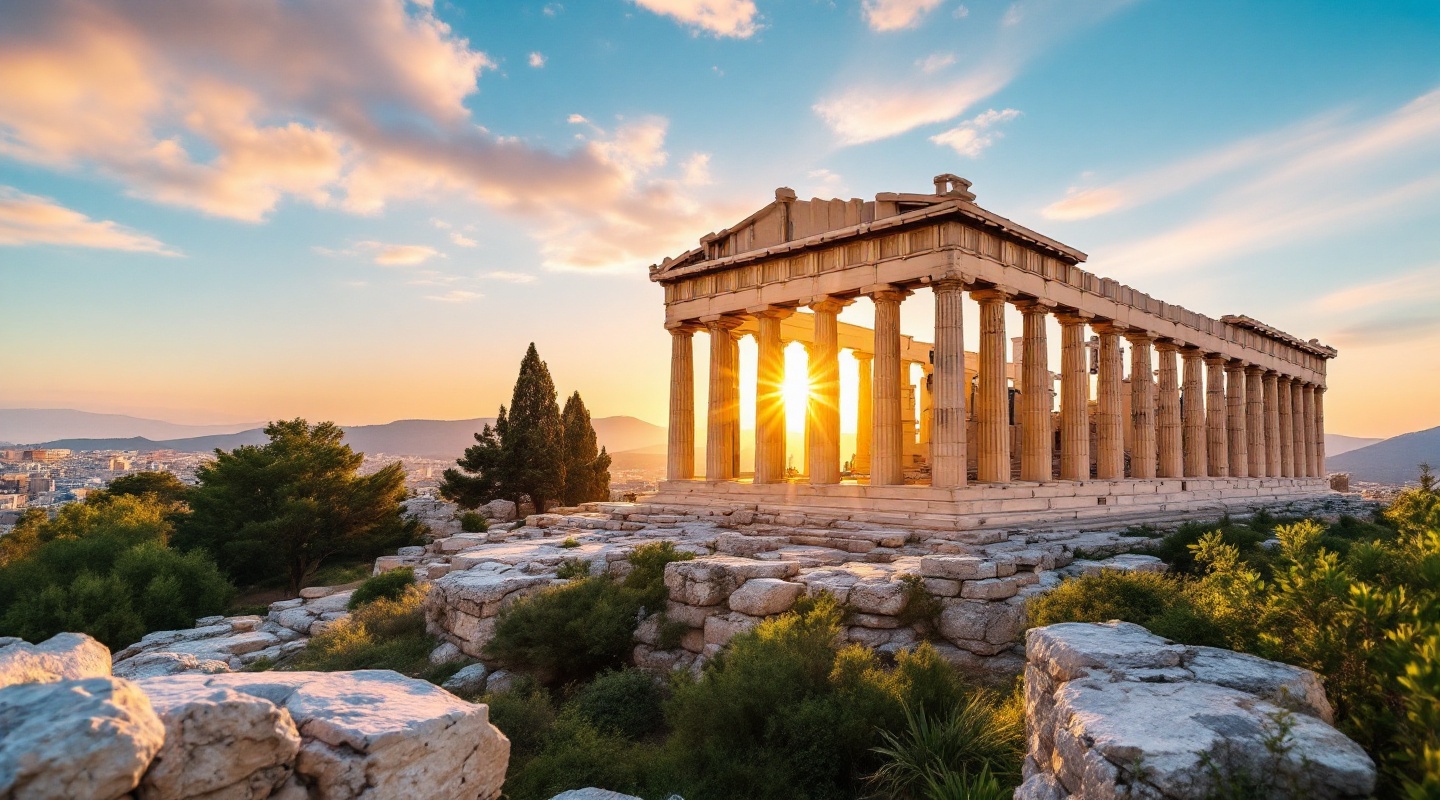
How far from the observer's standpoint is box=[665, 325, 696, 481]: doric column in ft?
91.7

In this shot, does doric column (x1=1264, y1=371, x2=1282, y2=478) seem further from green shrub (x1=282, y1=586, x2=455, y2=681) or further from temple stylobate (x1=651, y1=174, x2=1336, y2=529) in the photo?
green shrub (x1=282, y1=586, x2=455, y2=681)

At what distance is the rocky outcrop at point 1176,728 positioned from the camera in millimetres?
3756

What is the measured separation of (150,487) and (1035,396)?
134 ft

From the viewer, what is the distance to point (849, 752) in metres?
7.00

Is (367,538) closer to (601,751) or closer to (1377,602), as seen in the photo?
(601,751)

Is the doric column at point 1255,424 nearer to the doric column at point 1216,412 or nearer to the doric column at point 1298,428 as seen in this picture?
the doric column at point 1216,412

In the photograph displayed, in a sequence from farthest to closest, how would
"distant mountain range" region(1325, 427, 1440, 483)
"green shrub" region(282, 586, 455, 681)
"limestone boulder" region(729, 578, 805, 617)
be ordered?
"distant mountain range" region(1325, 427, 1440, 483) < "green shrub" region(282, 586, 455, 681) < "limestone boulder" region(729, 578, 805, 617)

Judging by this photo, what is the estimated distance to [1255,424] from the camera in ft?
122

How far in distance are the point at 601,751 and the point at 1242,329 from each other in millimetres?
39396

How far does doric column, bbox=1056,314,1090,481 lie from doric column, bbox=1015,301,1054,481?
1841 millimetres

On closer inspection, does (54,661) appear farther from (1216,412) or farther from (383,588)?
(1216,412)

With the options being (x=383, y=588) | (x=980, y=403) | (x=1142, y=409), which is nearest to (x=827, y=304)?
(x=980, y=403)

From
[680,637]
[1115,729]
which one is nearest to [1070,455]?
[680,637]

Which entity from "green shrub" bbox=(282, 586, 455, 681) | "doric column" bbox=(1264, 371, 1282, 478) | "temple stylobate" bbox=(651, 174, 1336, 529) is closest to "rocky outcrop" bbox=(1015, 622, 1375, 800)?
"green shrub" bbox=(282, 586, 455, 681)
